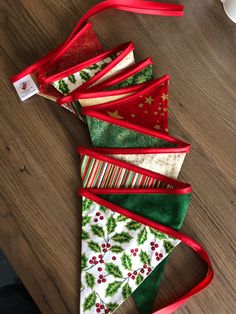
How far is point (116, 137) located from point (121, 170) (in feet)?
0.24

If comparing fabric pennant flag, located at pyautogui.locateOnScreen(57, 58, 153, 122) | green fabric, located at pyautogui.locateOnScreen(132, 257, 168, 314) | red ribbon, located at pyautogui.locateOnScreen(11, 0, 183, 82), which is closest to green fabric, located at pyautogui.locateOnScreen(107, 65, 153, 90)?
fabric pennant flag, located at pyautogui.locateOnScreen(57, 58, 153, 122)

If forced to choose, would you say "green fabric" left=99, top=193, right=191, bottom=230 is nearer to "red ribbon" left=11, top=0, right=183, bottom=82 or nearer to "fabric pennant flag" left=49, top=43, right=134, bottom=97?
"fabric pennant flag" left=49, top=43, right=134, bottom=97

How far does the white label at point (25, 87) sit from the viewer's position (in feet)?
2.97

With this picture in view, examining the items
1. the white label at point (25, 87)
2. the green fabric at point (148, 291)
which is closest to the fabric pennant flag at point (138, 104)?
the white label at point (25, 87)

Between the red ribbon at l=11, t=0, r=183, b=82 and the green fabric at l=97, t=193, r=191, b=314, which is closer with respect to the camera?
the green fabric at l=97, t=193, r=191, b=314

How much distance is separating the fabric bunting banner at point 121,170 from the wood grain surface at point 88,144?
3cm

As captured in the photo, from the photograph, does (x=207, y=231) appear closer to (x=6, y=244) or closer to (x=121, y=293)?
(x=121, y=293)

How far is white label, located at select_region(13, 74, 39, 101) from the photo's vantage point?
90 cm

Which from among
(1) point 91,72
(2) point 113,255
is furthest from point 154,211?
(1) point 91,72

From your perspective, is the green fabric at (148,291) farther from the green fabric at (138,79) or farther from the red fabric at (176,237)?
the green fabric at (138,79)

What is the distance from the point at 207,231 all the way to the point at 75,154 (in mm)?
331

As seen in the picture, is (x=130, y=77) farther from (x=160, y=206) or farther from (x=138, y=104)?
(x=160, y=206)

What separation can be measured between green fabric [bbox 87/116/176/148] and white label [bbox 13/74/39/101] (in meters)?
0.15

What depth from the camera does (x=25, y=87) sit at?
0.91 meters
